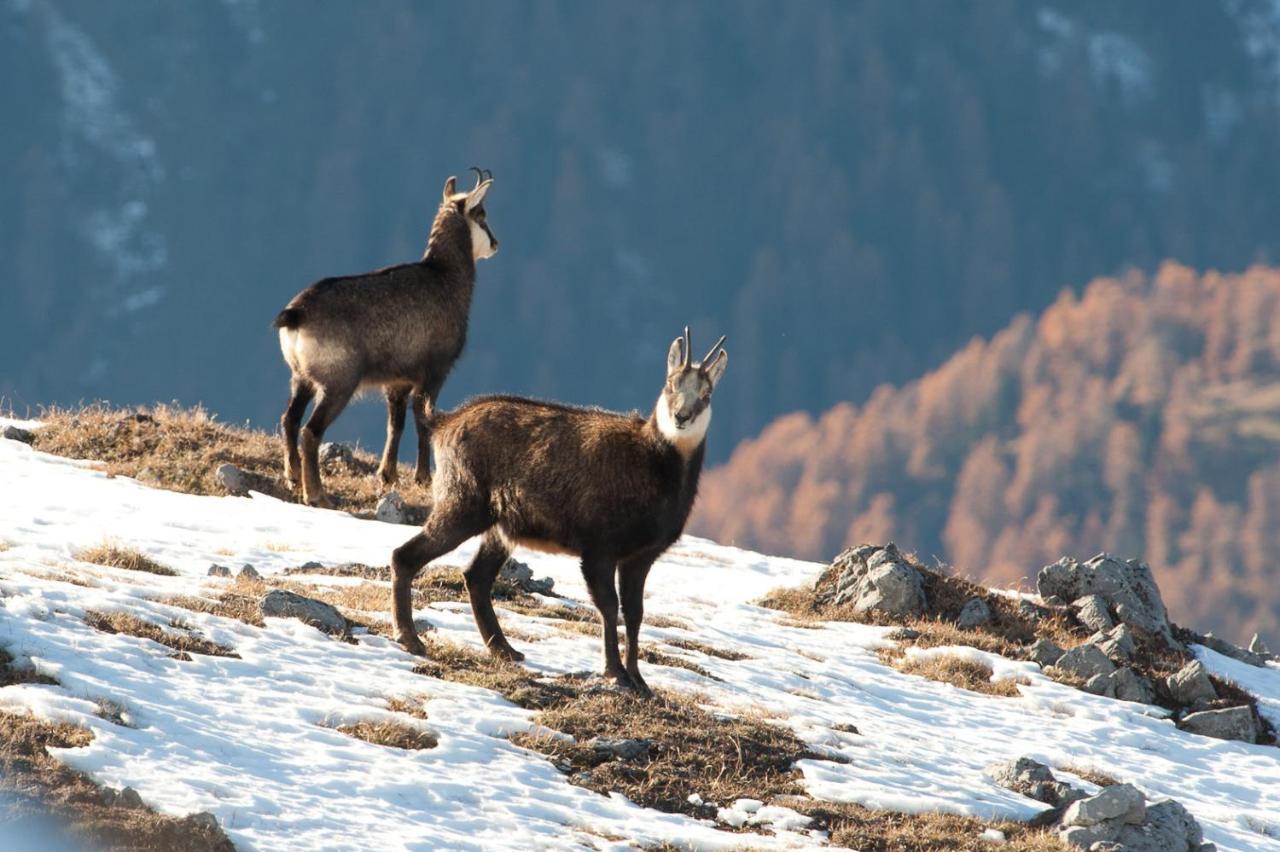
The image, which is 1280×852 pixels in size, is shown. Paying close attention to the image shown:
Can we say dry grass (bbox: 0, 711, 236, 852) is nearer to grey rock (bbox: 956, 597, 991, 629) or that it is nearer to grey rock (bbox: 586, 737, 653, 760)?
grey rock (bbox: 586, 737, 653, 760)

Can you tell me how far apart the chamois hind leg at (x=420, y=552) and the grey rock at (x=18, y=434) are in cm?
Answer: 1124

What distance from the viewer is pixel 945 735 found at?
47.5 ft

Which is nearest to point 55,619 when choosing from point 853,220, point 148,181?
point 148,181

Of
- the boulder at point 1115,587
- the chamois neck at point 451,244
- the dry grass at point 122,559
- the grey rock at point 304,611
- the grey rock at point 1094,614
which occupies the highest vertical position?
the chamois neck at point 451,244

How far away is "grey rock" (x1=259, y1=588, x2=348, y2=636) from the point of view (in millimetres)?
13078

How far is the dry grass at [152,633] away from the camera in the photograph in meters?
11.8

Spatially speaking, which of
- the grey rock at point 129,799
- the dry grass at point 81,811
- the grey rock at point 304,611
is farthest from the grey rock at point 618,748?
the grey rock at point 129,799

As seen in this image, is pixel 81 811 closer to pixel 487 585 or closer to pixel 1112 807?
pixel 487 585

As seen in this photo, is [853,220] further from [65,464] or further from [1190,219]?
[65,464]

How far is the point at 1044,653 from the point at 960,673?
1278 mm

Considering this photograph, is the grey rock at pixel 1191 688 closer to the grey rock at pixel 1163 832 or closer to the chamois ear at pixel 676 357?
the grey rock at pixel 1163 832

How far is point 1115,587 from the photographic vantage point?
20.0 meters

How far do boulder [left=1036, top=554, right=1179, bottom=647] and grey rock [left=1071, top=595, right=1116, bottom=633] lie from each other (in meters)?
0.16

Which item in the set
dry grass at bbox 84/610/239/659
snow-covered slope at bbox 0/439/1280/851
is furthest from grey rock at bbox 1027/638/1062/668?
dry grass at bbox 84/610/239/659
